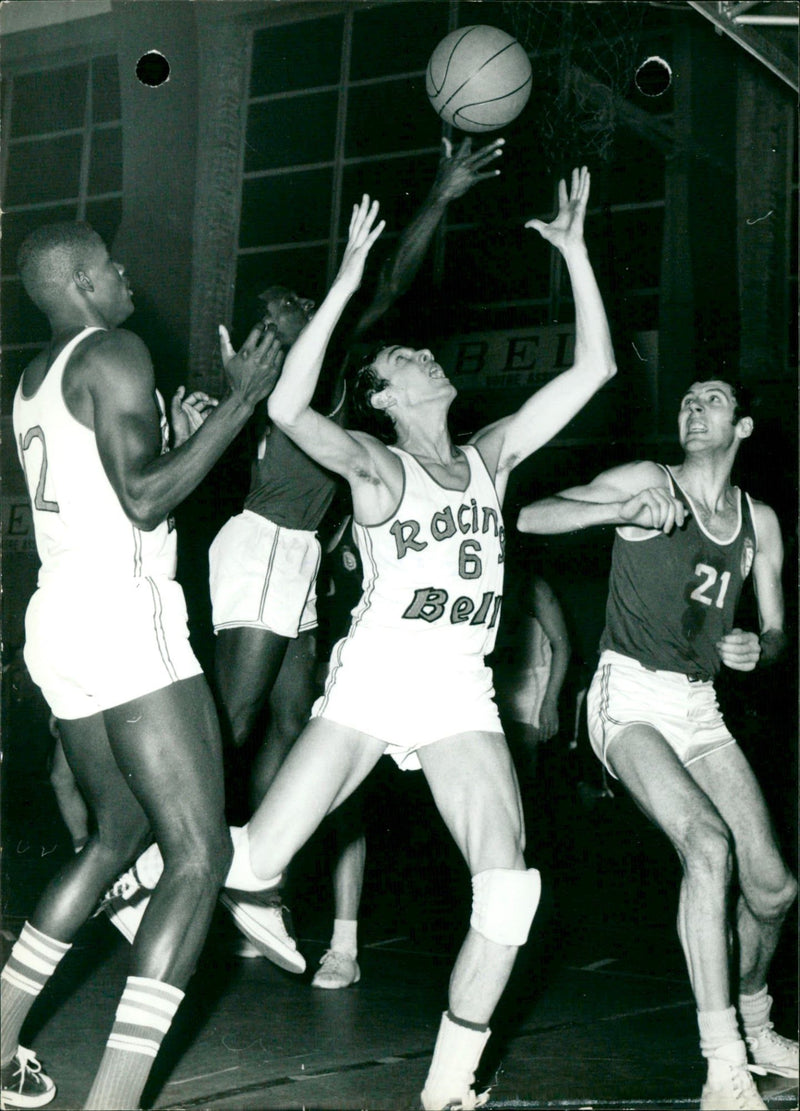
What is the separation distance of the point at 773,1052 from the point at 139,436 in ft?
9.27

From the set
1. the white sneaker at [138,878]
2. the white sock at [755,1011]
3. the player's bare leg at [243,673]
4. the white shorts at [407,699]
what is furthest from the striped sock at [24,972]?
the white sock at [755,1011]

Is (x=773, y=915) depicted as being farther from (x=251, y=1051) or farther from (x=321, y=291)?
(x=321, y=291)

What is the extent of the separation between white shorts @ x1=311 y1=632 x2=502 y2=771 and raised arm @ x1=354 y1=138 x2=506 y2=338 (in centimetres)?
189

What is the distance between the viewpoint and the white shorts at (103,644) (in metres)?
3.13

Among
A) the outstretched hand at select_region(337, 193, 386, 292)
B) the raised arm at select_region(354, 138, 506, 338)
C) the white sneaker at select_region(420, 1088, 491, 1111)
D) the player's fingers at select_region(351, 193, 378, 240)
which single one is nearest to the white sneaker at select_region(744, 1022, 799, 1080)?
the white sneaker at select_region(420, 1088, 491, 1111)

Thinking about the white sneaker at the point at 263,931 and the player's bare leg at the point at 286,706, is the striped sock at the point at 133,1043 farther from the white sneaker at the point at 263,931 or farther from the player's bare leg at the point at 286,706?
the player's bare leg at the point at 286,706

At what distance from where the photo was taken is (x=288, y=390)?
3.48 metres

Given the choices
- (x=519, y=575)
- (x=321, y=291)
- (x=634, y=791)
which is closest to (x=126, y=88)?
(x=321, y=291)

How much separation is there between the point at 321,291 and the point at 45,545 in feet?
33.2

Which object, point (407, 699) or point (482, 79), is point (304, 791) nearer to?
point (407, 699)

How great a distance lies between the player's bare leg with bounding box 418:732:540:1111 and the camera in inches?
130

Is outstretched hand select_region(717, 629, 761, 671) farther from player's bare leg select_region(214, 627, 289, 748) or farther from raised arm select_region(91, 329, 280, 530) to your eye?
player's bare leg select_region(214, 627, 289, 748)

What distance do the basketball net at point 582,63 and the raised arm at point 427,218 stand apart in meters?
5.04

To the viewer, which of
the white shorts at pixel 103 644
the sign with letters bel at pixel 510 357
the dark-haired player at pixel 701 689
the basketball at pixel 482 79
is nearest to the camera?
the white shorts at pixel 103 644
